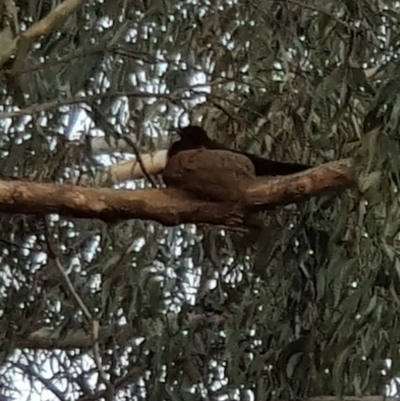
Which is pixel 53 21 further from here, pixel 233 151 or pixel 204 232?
pixel 204 232

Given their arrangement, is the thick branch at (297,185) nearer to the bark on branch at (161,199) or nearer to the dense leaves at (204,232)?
the bark on branch at (161,199)

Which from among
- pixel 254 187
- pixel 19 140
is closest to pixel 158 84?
pixel 19 140

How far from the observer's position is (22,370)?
228 centimetres

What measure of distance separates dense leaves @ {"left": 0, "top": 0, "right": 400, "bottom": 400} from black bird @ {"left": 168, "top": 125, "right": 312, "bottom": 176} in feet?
0.41

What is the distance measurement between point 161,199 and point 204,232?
0.68 metres

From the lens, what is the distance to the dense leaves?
1699 millimetres

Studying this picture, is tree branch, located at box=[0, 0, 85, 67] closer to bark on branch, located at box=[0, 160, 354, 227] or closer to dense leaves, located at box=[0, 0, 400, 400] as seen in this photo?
dense leaves, located at box=[0, 0, 400, 400]

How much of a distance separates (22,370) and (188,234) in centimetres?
48

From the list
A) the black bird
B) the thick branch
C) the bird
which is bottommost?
the thick branch

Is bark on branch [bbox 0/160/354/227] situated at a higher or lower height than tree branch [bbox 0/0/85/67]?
lower

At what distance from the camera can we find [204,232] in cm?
205

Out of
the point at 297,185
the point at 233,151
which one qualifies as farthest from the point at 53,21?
the point at 297,185

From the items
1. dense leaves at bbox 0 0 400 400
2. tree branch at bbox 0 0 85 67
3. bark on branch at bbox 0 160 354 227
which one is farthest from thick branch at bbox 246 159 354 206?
tree branch at bbox 0 0 85 67

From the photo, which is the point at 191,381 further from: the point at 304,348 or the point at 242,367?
the point at 304,348
